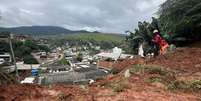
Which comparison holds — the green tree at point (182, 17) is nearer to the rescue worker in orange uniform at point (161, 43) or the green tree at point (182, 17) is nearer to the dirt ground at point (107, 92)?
the rescue worker in orange uniform at point (161, 43)

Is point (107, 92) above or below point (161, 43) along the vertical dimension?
below

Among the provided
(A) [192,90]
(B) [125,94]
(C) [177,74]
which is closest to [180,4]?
(C) [177,74]

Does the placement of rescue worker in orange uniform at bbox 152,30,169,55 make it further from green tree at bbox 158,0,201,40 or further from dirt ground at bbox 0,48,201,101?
dirt ground at bbox 0,48,201,101

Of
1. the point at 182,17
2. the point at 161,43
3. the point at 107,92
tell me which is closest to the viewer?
the point at 107,92

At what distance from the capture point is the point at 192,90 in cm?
871

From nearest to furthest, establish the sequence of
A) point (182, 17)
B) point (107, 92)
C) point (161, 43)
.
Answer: point (107, 92) < point (161, 43) < point (182, 17)

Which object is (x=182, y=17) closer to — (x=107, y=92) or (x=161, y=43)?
(x=161, y=43)

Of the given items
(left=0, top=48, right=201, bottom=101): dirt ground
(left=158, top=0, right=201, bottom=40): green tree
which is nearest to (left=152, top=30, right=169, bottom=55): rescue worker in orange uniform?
(left=158, top=0, right=201, bottom=40): green tree

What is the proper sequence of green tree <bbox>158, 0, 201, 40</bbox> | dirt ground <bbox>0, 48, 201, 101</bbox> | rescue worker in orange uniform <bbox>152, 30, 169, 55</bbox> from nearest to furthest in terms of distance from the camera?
dirt ground <bbox>0, 48, 201, 101</bbox>, rescue worker in orange uniform <bbox>152, 30, 169, 55</bbox>, green tree <bbox>158, 0, 201, 40</bbox>

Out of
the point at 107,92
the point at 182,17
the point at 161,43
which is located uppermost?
the point at 182,17

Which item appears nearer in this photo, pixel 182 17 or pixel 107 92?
pixel 107 92

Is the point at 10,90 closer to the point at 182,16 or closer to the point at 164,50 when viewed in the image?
the point at 164,50

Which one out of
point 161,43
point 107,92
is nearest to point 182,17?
point 161,43

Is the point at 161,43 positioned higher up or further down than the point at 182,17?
further down
